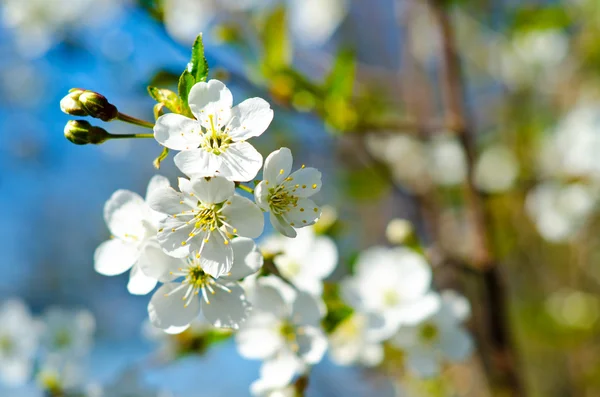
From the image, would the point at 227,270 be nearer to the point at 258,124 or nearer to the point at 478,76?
the point at 258,124

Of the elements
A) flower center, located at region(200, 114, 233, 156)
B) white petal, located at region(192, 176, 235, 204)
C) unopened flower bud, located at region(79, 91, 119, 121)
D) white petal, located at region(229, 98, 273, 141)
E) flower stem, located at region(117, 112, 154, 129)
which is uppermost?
unopened flower bud, located at region(79, 91, 119, 121)

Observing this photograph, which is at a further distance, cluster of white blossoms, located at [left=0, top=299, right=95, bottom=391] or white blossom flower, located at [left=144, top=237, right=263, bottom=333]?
cluster of white blossoms, located at [left=0, top=299, right=95, bottom=391]

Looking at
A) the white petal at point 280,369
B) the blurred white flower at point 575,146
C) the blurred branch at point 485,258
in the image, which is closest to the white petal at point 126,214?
the white petal at point 280,369

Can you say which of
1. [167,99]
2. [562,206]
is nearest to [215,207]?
[167,99]

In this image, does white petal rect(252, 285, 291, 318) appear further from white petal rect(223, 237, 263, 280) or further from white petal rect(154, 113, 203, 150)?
white petal rect(154, 113, 203, 150)

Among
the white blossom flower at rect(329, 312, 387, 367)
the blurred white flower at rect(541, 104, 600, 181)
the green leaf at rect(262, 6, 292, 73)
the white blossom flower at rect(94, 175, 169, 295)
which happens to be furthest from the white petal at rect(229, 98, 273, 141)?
the blurred white flower at rect(541, 104, 600, 181)

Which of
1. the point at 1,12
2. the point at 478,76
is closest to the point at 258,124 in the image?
the point at 1,12

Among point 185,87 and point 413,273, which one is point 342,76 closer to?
point 413,273
